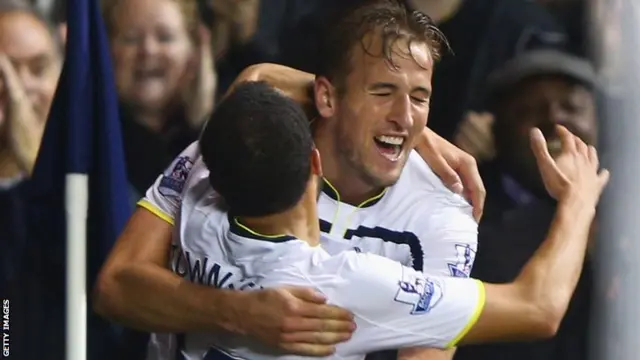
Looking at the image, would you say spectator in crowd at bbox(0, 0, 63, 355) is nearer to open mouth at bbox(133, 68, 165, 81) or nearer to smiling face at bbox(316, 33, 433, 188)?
open mouth at bbox(133, 68, 165, 81)

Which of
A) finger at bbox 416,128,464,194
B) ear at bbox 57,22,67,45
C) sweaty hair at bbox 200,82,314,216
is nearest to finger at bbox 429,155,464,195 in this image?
finger at bbox 416,128,464,194

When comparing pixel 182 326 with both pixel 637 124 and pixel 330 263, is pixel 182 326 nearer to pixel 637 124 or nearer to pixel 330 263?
pixel 330 263

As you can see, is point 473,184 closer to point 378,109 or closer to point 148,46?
point 378,109

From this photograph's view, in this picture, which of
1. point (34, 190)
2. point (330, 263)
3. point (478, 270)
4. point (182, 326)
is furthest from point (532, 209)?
point (34, 190)

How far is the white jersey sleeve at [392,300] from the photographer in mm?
824

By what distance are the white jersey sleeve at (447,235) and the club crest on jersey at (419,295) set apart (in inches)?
3.4

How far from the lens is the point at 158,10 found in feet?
3.42

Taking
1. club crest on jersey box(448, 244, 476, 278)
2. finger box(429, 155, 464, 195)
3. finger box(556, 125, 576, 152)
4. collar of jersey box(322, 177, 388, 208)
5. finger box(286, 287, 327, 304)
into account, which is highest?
finger box(556, 125, 576, 152)

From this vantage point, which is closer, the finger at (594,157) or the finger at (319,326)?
the finger at (319,326)

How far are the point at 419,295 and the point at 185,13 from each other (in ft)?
1.44

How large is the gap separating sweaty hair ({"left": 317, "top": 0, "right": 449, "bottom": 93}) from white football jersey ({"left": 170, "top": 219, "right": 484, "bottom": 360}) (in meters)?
0.22

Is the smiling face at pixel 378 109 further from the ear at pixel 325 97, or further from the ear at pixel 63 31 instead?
the ear at pixel 63 31

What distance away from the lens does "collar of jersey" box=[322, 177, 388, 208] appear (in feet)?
3.23

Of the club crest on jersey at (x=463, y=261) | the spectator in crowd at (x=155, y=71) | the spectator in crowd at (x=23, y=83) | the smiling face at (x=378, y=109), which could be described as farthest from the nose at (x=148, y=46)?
the club crest on jersey at (x=463, y=261)
